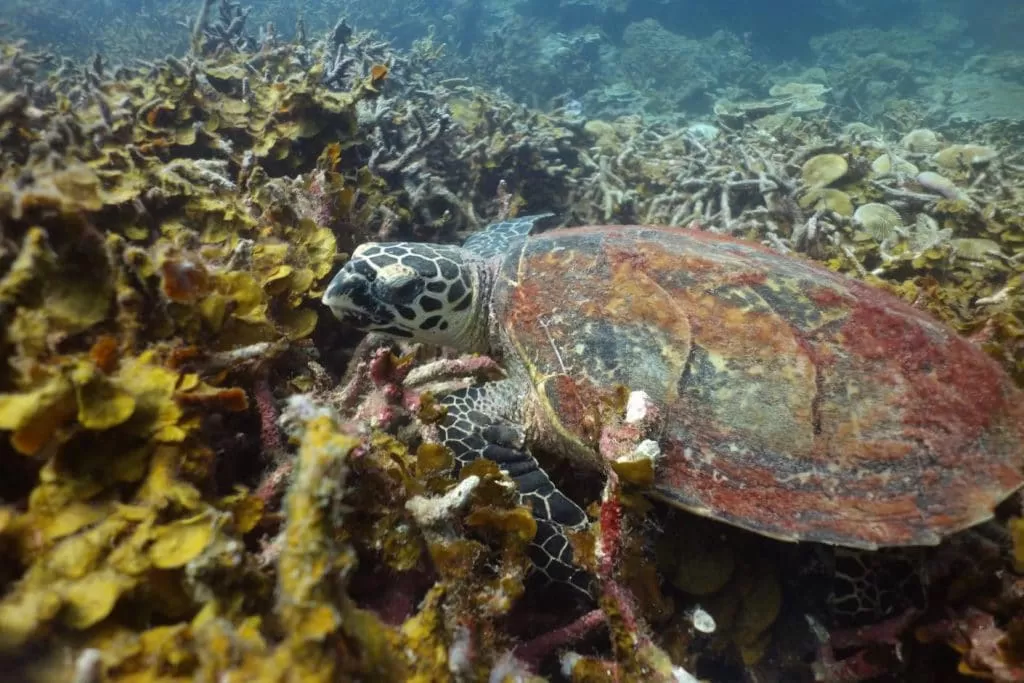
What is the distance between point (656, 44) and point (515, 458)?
19.9 metres

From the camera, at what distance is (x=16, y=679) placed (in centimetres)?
81

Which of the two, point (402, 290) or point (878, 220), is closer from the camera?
point (402, 290)

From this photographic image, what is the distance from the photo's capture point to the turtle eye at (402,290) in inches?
96.0

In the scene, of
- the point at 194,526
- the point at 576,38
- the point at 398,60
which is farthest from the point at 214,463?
the point at 576,38

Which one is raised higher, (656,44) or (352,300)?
(656,44)

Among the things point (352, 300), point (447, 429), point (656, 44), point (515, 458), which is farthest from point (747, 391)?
point (656, 44)

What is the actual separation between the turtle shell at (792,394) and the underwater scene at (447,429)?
0.01 m

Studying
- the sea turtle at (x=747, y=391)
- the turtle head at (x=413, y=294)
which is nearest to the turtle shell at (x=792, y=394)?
the sea turtle at (x=747, y=391)

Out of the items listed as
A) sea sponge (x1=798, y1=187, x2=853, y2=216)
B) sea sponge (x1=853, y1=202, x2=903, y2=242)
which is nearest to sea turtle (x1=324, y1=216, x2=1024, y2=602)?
sea sponge (x1=853, y1=202, x2=903, y2=242)

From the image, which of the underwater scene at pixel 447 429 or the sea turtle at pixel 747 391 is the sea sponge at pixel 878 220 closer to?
the underwater scene at pixel 447 429

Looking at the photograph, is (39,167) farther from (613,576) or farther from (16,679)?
(613,576)

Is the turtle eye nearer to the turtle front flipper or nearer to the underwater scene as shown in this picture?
the underwater scene

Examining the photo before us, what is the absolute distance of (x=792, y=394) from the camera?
179 cm

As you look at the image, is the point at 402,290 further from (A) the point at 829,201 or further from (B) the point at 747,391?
(A) the point at 829,201
